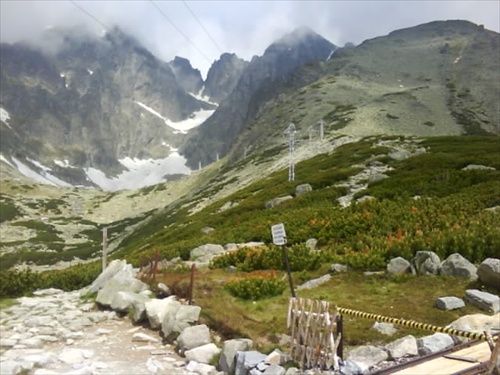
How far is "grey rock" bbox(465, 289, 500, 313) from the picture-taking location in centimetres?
1155

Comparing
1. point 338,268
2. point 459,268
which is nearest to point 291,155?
point 338,268

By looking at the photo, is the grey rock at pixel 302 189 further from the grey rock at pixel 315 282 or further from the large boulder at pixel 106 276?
the grey rock at pixel 315 282

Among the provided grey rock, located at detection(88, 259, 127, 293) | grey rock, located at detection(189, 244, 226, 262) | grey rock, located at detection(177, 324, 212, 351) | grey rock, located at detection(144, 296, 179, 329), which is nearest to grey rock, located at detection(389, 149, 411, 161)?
grey rock, located at detection(189, 244, 226, 262)

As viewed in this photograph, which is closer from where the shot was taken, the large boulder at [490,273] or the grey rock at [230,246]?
the large boulder at [490,273]

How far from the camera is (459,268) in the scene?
14.2 metres

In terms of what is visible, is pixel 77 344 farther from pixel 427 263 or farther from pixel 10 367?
pixel 427 263

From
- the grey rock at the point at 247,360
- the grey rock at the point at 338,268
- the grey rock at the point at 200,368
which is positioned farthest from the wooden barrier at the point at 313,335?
the grey rock at the point at 338,268

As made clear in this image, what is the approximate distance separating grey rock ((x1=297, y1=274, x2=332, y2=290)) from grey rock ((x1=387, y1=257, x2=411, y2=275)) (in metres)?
2.05

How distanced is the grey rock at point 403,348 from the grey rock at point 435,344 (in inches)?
4.4

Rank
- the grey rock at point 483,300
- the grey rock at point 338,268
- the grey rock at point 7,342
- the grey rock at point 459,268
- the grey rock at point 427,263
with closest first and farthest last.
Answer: the grey rock at point 483,300
the grey rock at point 7,342
the grey rock at point 459,268
the grey rock at point 427,263
the grey rock at point 338,268

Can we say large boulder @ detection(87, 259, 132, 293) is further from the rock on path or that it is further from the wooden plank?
the wooden plank

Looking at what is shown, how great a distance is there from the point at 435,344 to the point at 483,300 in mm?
3483

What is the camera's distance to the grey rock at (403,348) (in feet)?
30.0

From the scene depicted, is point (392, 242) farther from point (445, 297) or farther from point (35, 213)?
point (35, 213)
